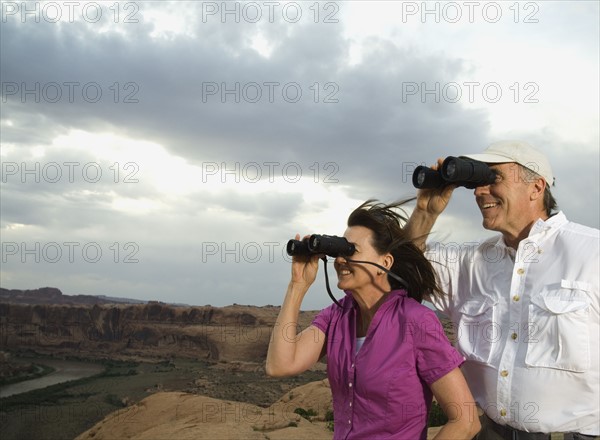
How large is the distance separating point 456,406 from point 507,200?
1.02 m

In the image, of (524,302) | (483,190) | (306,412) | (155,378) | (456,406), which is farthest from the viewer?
(155,378)

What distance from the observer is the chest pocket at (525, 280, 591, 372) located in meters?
2.79

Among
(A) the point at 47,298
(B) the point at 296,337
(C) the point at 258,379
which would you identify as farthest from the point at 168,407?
(A) the point at 47,298

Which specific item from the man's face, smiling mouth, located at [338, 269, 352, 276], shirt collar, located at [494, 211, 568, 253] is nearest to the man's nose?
the man's face

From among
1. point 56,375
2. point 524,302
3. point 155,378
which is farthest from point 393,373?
point 56,375

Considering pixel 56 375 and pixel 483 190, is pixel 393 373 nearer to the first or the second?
pixel 483 190

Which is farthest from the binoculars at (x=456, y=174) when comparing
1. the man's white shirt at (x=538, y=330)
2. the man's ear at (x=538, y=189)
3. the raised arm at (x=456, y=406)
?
the raised arm at (x=456, y=406)

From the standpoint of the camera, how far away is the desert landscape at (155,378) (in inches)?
500

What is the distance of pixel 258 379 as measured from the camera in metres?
33.3

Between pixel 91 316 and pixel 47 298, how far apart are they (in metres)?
40.6

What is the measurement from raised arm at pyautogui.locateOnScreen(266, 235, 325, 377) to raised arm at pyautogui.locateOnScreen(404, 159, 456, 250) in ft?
1.71

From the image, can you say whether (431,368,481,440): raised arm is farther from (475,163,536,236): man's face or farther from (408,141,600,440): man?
(475,163,536,236): man's face

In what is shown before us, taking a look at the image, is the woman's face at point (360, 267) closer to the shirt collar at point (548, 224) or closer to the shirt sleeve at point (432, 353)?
the shirt sleeve at point (432, 353)

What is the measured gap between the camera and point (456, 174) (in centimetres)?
291
